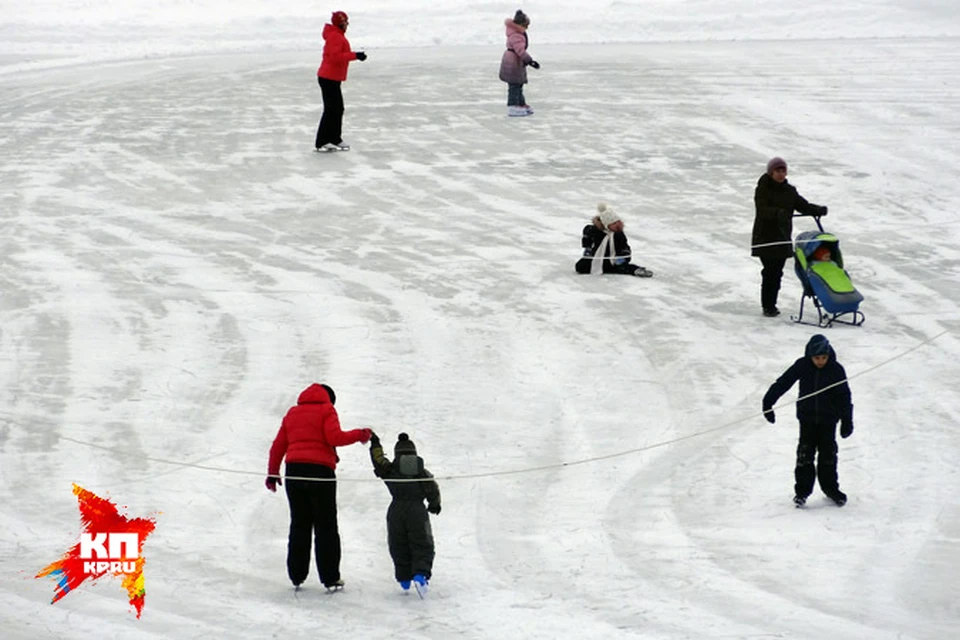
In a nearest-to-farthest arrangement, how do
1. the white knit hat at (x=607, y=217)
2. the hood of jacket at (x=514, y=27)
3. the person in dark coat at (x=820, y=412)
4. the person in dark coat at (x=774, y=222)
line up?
the person in dark coat at (x=820, y=412), the person in dark coat at (x=774, y=222), the white knit hat at (x=607, y=217), the hood of jacket at (x=514, y=27)

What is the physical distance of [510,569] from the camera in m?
9.18

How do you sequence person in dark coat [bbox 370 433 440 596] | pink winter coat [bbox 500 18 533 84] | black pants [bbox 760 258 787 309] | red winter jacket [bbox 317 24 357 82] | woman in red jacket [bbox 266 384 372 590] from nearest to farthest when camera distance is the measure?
woman in red jacket [bbox 266 384 372 590], person in dark coat [bbox 370 433 440 596], black pants [bbox 760 258 787 309], red winter jacket [bbox 317 24 357 82], pink winter coat [bbox 500 18 533 84]

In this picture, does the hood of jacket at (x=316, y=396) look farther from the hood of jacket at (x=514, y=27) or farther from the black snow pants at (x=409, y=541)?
the hood of jacket at (x=514, y=27)

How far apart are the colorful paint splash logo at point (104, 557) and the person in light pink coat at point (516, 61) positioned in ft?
51.2

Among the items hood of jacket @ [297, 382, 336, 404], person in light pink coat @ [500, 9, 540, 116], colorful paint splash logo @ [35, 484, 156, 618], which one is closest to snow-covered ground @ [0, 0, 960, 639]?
colorful paint splash logo @ [35, 484, 156, 618]

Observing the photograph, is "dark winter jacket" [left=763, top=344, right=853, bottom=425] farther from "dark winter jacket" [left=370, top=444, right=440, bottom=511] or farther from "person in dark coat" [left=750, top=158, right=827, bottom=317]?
"person in dark coat" [left=750, top=158, right=827, bottom=317]

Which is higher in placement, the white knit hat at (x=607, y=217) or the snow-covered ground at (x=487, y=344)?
the white knit hat at (x=607, y=217)

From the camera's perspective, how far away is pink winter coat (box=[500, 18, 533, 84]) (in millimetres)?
24125

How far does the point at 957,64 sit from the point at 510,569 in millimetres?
23535

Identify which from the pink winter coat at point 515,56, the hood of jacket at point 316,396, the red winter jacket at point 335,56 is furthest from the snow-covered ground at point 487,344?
the red winter jacket at point 335,56

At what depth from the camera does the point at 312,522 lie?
8766 mm

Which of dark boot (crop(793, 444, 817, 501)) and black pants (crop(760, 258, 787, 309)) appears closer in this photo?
dark boot (crop(793, 444, 817, 501))

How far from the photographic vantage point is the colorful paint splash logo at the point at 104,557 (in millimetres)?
8677

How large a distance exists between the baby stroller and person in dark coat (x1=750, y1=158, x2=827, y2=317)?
173 mm
